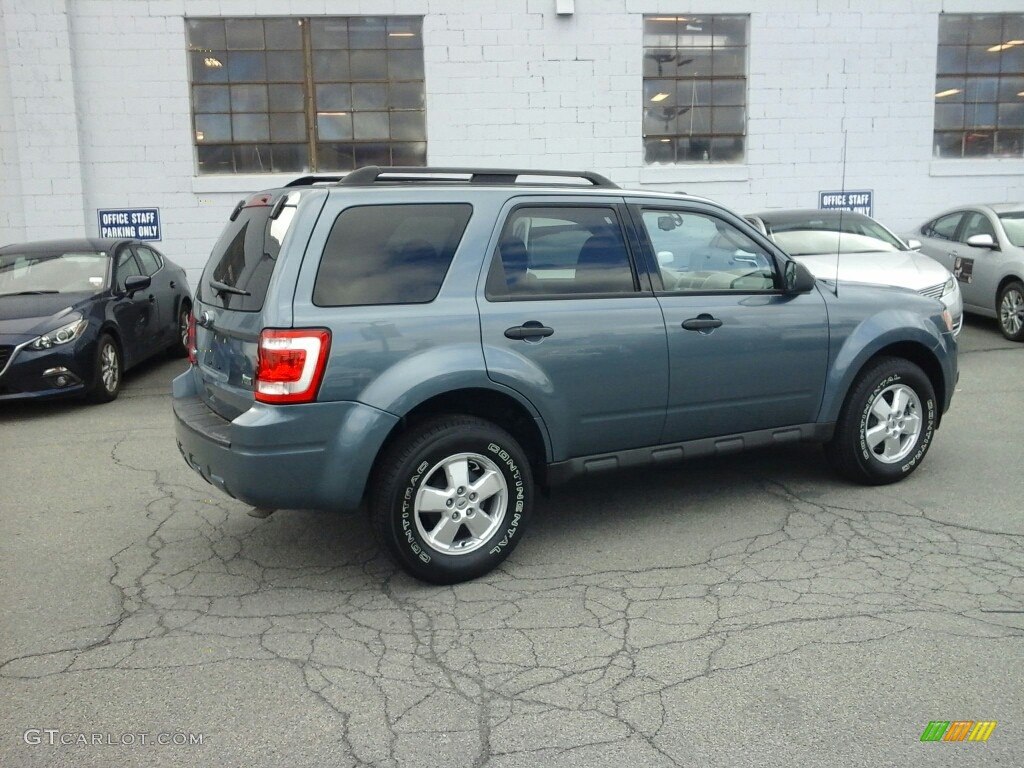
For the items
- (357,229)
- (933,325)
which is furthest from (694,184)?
(357,229)

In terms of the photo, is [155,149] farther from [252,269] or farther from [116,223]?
[252,269]

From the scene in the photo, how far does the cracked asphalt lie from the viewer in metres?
3.14

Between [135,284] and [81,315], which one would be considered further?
[135,284]

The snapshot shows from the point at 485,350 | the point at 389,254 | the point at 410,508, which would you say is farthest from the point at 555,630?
the point at 389,254

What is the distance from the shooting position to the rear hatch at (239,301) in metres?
4.20

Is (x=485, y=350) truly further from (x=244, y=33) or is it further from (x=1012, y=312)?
(x=244, y=33)

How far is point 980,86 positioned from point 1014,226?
14.2ft

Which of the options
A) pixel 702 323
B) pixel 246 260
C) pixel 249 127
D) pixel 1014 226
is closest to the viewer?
pixel 246 260

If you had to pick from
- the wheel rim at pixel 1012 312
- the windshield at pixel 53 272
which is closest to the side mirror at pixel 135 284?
the windshield at pixel 53 272

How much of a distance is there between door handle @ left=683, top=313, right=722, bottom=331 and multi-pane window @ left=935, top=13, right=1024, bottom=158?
37.0 feet

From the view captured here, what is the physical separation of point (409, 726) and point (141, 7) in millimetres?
12262

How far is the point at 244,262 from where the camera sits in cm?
450

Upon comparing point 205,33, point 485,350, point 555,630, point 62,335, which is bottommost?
point 555,630

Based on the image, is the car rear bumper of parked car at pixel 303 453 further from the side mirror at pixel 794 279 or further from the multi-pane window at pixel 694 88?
the multi-pane window at pixel 694 88
